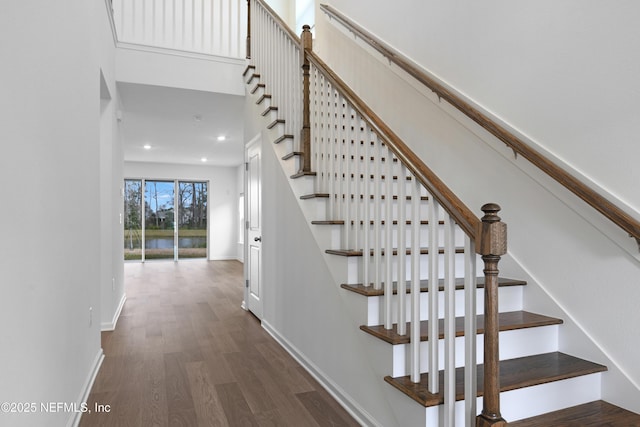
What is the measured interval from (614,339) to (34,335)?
8.33 ft

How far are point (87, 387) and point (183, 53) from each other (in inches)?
144

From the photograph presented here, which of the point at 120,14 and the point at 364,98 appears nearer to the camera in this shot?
the point at 364,98

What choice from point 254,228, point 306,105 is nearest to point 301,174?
point 306,105

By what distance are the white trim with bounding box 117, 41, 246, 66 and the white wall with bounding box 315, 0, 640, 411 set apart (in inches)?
100

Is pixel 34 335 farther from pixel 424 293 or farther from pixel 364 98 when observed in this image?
pixel 364 98

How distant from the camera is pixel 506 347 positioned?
2.04 m

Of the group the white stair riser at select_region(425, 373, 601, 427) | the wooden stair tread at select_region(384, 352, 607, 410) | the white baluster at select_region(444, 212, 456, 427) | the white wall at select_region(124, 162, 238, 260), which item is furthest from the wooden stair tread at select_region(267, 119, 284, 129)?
the white wall at select_region(124, 162, 238, 260)

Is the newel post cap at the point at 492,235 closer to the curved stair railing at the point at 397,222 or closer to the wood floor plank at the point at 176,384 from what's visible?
the curved stair railing at the point at 397,222

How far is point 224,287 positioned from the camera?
6473 mm

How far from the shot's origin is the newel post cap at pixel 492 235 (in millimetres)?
1355

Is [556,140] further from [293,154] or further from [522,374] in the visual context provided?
[293,154]

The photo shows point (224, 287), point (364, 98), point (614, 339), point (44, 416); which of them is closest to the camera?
point (44, 416)

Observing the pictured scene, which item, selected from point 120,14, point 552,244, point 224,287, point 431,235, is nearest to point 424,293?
point 431,235

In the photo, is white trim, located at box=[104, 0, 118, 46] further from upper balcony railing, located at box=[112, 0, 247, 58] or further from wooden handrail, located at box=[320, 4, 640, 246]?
wooden handrail, located at box=[320, 4, 640, 246]
